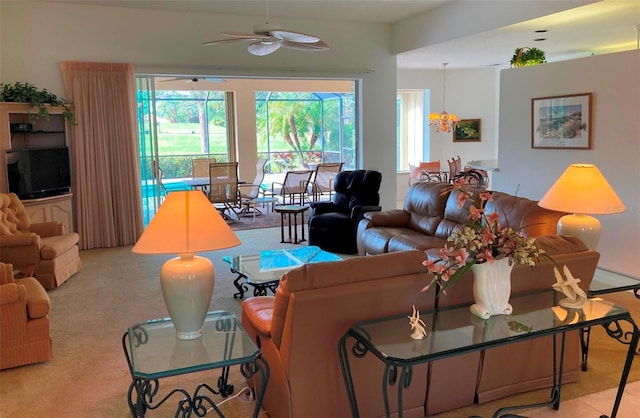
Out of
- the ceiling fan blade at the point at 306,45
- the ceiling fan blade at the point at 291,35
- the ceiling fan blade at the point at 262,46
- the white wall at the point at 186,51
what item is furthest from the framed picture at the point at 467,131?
the ceiling fan blade at the point at 291,35

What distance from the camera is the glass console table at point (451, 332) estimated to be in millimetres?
2155

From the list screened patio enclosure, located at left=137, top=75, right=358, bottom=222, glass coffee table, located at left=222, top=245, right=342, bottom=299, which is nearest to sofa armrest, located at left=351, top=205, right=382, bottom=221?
glass coffee table, located at left=222, top=245, right=342, bottom=299

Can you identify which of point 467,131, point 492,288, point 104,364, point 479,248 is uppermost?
point 467,131

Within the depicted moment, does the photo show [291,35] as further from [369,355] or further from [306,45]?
[369,355]

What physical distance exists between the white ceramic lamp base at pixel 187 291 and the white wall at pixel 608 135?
4.48 metres

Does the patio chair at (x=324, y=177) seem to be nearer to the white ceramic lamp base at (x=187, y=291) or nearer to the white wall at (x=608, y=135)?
the white wall at (x=608, y=135)

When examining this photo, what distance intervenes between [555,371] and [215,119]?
10.6 m

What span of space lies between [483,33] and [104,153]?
5297 millimetres

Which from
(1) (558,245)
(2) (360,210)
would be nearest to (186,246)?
(1) (558,245)

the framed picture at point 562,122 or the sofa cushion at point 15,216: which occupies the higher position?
the framed picture at point 562,122

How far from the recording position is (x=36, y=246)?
5043 millimetres

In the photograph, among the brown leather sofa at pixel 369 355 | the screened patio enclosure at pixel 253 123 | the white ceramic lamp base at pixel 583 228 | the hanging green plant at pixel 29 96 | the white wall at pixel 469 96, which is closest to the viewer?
the brown leather sofa at pixel 369 355

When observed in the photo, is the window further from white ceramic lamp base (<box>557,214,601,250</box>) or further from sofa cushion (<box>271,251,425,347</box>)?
sofa cushion (<box>271,251,425,347</box>)

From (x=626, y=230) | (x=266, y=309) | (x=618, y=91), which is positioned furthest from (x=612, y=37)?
(x=266, y=309)
